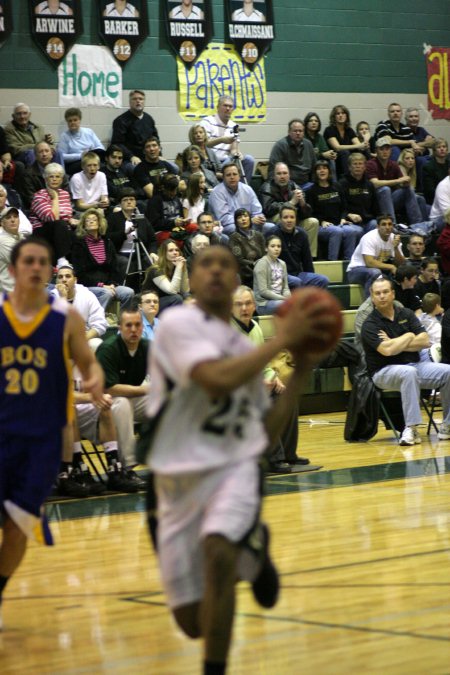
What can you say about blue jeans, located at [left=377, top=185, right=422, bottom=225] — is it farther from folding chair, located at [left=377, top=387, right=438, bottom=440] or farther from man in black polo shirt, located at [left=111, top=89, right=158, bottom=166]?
folding chair, located at [left=377, top=387, right=438, bottom=440]

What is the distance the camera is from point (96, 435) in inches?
349

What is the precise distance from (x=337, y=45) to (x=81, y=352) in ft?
47.0

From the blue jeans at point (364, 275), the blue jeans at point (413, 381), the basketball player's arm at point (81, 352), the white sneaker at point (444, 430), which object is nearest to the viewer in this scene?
the basketball player's arm at point (81, 352)

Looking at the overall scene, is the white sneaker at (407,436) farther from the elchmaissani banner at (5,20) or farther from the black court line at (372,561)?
the elchmaissani banner at (5,20)

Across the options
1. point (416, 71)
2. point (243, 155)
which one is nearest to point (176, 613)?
point (243, 155)

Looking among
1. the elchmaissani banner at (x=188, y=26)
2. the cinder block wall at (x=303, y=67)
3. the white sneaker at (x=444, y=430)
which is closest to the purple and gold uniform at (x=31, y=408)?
the white sneaker at (x=444, y=430)

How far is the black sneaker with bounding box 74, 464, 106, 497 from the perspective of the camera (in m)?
8.71

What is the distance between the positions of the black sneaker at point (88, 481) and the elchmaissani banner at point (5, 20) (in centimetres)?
856

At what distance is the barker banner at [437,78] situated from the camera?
62.4 feet

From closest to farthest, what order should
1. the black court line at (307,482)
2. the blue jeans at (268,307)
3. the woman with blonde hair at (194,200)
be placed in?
the black court line at (307,482) → the blue jeans at (268,307) → the woman with blonde hair at (194,200)

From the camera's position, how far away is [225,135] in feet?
51.9

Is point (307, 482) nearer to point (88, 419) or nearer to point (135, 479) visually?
point (135, 479)

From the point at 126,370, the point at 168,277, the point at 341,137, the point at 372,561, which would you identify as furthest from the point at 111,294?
the point at 372,561

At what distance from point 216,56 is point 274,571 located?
46.7 ft
